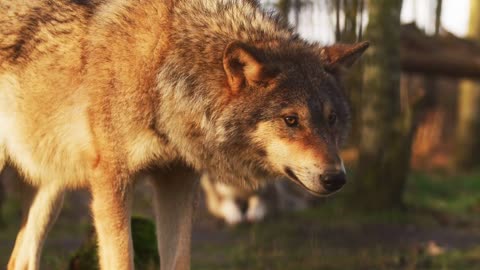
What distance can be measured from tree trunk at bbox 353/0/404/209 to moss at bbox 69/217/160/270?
4.77m

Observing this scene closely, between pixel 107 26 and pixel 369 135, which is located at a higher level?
pixel 107 26

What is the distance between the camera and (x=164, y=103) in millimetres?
4883

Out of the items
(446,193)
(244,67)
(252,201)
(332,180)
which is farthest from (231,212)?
(332,180)

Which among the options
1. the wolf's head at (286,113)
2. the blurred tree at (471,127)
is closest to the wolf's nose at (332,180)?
the wolf's head at (286,113)

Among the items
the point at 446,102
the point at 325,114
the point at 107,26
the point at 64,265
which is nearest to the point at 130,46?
the point at 107,26

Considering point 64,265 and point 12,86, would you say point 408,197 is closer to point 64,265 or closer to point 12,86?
point 64,265

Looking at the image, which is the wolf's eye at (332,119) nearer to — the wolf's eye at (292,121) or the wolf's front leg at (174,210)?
the wolf's eye at (292,121)

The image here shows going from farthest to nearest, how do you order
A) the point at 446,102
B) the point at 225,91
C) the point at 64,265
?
the point at 446,102
the point at 64,265
the point at 225,91

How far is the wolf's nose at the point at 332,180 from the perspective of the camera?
435cm

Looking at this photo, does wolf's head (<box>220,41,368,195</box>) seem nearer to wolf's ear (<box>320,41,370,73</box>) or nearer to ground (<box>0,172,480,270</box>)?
wolf's ear (<box>320,41,370,73</box>)

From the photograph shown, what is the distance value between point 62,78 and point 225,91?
1.17m

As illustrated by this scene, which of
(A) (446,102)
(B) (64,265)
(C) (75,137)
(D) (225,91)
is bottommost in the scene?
(A) (446,102)

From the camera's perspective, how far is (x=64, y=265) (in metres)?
6.61

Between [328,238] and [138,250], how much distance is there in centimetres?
361
